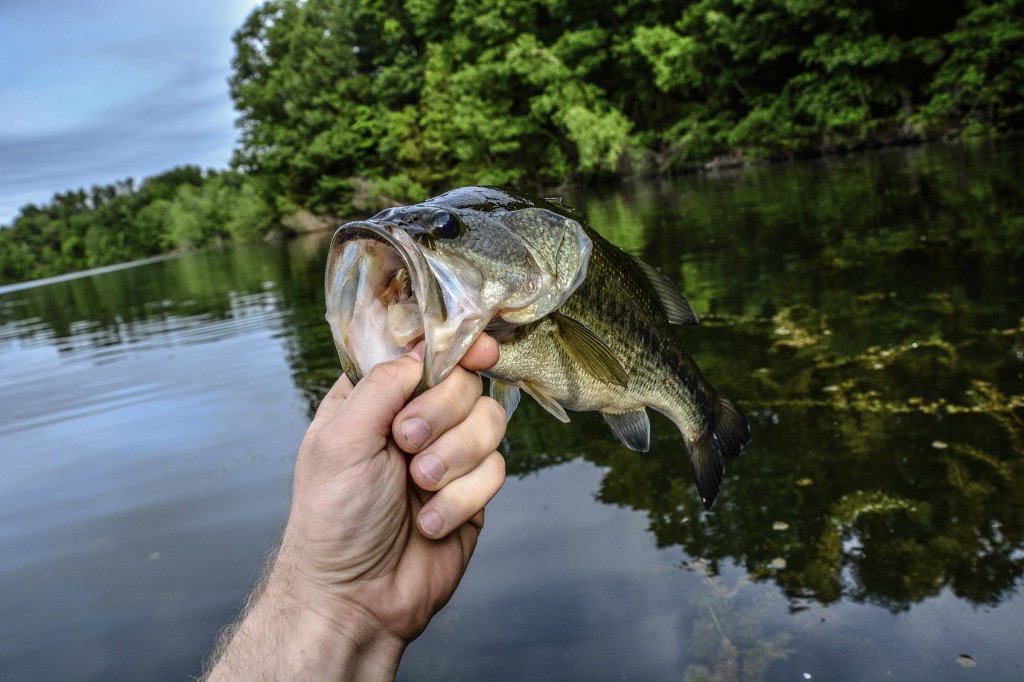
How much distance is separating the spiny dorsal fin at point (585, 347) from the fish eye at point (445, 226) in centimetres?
37

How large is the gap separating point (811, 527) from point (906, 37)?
29876 millimetres

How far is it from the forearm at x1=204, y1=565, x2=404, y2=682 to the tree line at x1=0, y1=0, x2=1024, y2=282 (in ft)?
89.2

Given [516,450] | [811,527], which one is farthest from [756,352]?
[811,527]

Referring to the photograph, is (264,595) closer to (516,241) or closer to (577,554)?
(516,241)

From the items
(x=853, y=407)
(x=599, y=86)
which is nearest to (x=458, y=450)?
(x=853, y=407)

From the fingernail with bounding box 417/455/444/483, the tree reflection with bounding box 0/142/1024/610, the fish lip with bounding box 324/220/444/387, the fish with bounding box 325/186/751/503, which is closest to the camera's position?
the fish lip with bounding box 324/220/444/387

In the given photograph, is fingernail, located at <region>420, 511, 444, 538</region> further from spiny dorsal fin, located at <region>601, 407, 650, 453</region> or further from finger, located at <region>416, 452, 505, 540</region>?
spiny dorsal fin, located at <region>601, 407, 650, 453</region>

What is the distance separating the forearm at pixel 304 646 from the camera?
189 centimetres

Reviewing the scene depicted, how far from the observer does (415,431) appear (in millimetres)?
1770

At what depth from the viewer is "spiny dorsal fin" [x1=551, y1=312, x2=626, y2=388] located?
1.84 meters

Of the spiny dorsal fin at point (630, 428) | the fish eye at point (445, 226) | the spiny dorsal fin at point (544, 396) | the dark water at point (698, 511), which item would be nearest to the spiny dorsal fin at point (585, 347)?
the spiny dorsal fin at point (544, 396)

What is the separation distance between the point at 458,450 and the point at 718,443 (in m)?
1.24

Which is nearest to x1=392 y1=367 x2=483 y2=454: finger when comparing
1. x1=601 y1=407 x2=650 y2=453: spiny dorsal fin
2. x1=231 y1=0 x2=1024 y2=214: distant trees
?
x1=601 y1=407 x2=650 y2=453: spiny dorsal fin

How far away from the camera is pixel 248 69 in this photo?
64.7 meters
